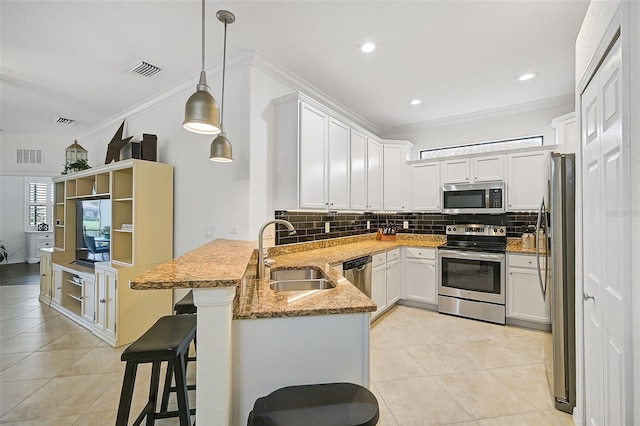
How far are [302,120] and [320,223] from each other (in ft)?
4.45

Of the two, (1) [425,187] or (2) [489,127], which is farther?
(1) [425,187]

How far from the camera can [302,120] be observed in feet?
9.23

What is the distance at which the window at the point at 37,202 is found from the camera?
7203mm

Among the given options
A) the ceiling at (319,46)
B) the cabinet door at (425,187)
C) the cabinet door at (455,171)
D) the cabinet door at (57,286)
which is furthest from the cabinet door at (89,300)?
the cabinet door at (455,171)

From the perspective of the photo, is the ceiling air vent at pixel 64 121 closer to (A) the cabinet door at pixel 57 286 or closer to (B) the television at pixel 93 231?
(B) the television at pixel 93 231

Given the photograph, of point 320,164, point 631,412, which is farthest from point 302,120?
point 631,412

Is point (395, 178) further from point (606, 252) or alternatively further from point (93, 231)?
point (93, 231)

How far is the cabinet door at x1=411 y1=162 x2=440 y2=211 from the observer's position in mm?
4316

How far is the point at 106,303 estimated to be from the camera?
9.93 feet

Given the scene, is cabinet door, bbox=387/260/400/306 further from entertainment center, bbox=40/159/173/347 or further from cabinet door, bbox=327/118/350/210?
entertainment center, bbox=40/159/173/347

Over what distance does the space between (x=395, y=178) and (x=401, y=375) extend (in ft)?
9.60

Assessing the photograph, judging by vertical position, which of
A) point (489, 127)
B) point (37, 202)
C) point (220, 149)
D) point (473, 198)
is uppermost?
point (489, 127)

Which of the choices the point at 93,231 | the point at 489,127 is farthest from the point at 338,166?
the point at 93,231

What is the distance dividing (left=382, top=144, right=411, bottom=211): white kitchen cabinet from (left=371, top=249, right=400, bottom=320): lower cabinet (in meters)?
0.82
